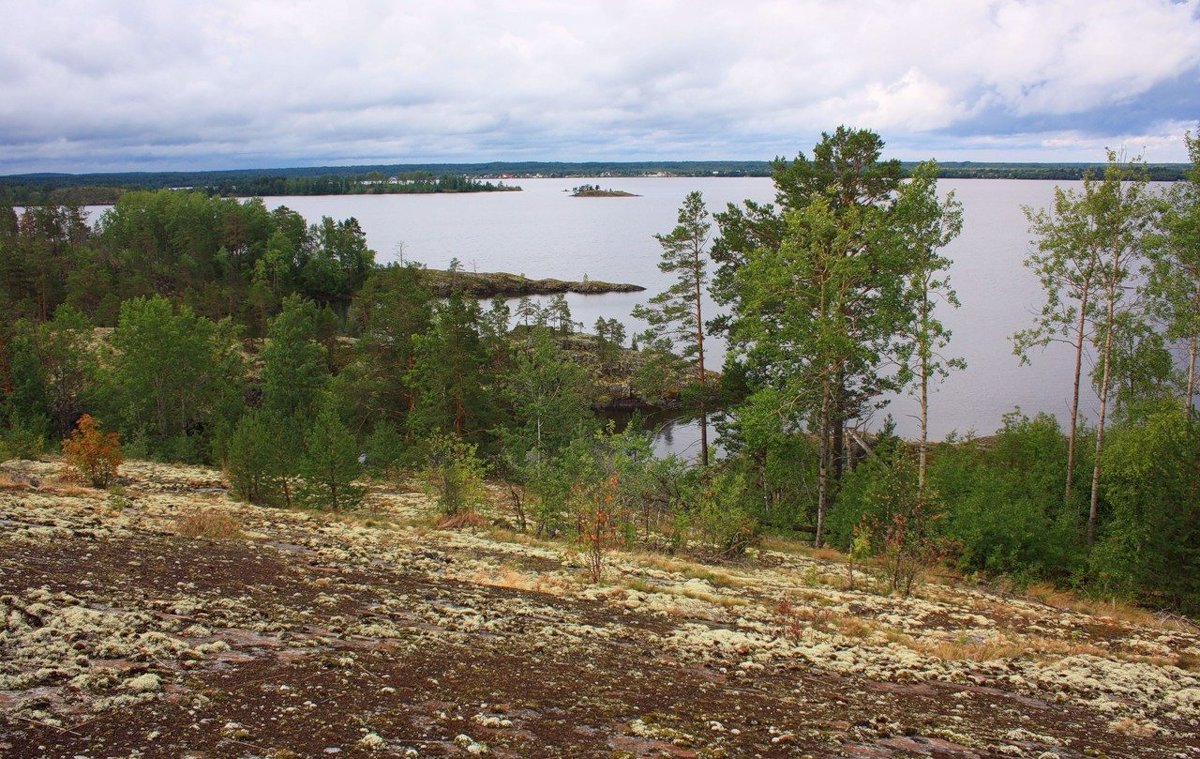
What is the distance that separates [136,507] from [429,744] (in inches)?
467

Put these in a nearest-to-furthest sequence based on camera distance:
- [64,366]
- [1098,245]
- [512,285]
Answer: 1. [1098,245]
2. [64,366]
3. [512,285]

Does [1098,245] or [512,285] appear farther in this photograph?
[512,285]

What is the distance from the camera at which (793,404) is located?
71.7 ft

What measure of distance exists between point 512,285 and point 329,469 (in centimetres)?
8721

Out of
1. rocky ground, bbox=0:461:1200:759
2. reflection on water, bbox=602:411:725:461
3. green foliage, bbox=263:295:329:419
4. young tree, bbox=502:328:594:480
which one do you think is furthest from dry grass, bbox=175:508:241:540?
reflection on water, bbox=602:411:725:461

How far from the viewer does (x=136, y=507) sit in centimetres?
1392

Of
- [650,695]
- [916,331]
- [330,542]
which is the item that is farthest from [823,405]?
[650,695]

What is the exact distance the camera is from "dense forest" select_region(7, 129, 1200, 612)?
18.9 meters

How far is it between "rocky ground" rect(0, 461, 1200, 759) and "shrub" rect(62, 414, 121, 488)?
11.6ft

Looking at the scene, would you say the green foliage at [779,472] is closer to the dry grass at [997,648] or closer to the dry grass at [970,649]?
the dry grass at [997,648]

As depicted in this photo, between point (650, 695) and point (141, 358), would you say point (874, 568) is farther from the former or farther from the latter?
point (141, 358)

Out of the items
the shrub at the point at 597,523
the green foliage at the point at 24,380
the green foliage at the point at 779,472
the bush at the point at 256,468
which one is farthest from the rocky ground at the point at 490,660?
the green foliage at the point at 24,380

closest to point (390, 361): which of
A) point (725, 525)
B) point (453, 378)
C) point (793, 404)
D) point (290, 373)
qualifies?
point (290, 373)

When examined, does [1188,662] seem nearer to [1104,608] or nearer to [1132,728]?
[1132,728]
